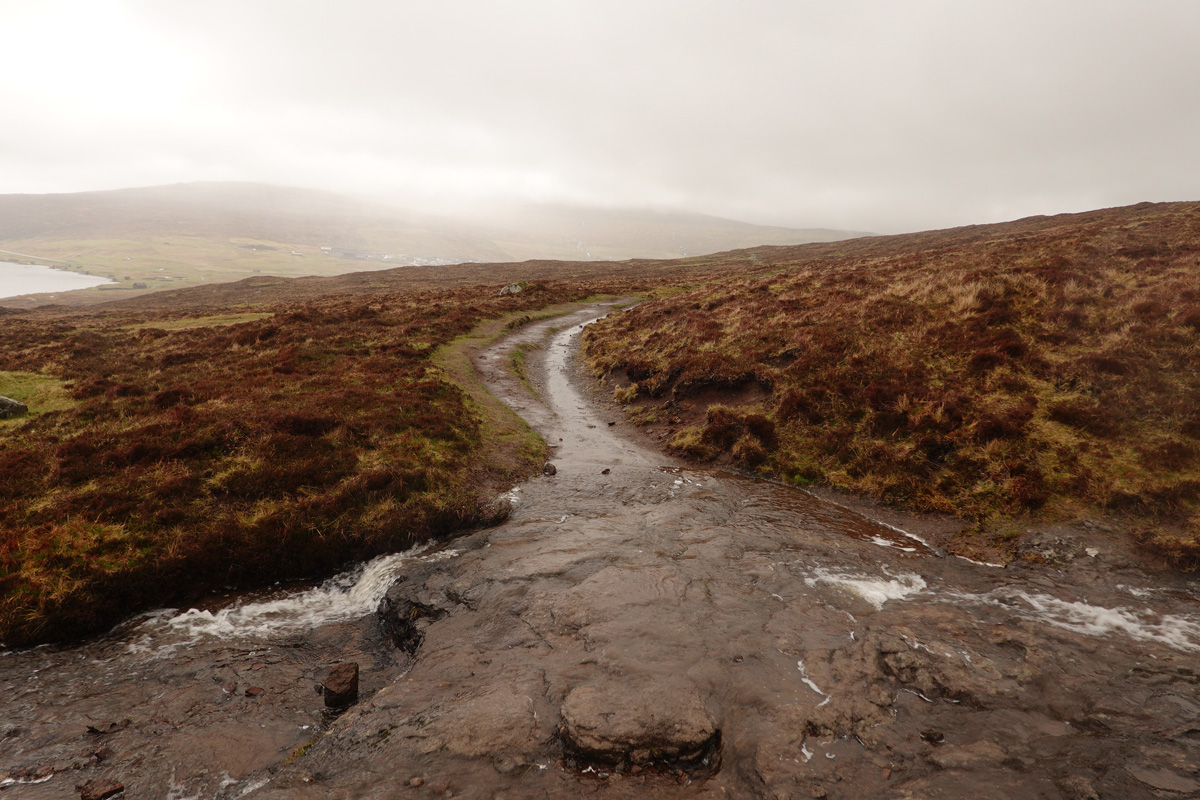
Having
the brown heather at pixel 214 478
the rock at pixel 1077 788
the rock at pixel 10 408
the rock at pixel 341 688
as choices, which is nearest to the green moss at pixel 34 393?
the rock at pixel 10 408

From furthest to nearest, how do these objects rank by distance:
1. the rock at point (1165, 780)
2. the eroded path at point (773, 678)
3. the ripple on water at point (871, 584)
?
the ripple on water at point (871, 584) → the eroded path at point (773, 678) → the rock at point (1165, 780)

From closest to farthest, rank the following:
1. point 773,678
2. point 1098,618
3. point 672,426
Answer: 1. point 773,678
2. point 1098,618
3. point 672,426

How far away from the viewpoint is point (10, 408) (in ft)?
59.4

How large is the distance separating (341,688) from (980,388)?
21.3 metres

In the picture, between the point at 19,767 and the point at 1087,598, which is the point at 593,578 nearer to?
the point at 19,767

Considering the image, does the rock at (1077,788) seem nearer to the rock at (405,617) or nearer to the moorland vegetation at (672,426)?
the moorland vegetation at (672,426)

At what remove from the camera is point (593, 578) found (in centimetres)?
1139

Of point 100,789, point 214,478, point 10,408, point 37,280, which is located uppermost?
point 37,280

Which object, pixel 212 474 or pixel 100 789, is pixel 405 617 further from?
pixel 212 474

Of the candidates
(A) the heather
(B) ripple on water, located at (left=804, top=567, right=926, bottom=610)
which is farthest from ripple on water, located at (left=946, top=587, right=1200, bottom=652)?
(A) the heather

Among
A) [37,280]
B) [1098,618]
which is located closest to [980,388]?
[1098,618]

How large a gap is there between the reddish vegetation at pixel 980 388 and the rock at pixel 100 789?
1711 centimetres

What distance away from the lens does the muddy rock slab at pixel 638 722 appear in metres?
6.94

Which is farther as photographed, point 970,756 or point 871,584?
point 871,584
